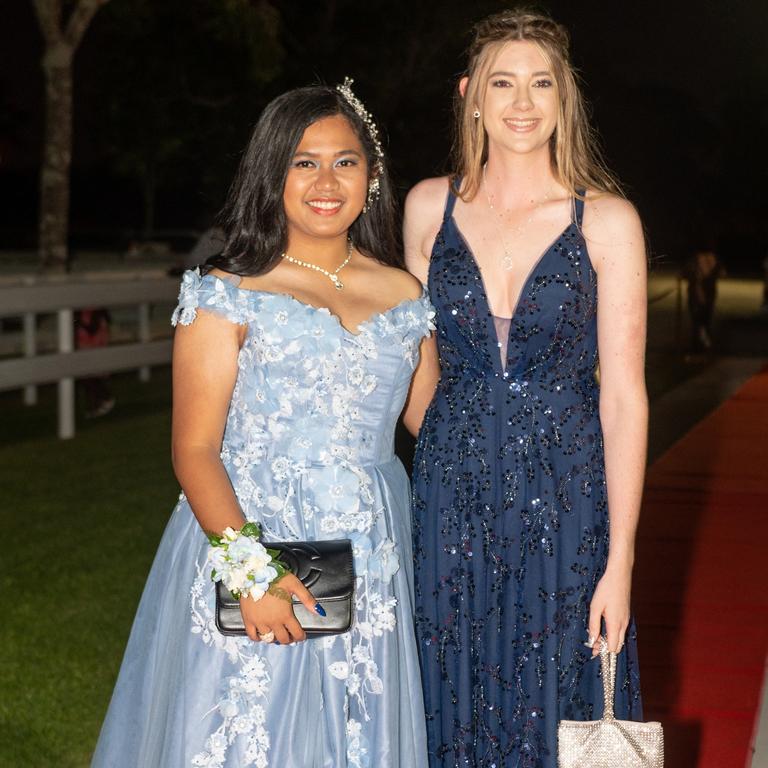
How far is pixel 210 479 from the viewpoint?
3008mm

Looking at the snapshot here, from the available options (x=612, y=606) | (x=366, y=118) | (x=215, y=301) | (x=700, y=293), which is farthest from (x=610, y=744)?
(x=700, y=293)

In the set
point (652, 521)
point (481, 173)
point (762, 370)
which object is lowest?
point (762, 370)

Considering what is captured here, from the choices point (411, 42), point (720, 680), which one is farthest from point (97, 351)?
point (411, 42)

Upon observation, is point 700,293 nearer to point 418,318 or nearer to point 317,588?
point 418,318

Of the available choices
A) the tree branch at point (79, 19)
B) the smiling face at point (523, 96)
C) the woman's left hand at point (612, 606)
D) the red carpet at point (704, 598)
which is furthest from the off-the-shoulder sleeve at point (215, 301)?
the tree branch at point (79, 19)

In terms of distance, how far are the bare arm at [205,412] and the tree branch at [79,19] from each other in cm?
1335

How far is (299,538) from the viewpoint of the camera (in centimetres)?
321

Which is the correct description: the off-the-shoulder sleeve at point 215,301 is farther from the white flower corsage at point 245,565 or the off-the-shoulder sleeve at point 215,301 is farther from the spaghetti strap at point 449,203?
the spaghetti strap at point 449,203

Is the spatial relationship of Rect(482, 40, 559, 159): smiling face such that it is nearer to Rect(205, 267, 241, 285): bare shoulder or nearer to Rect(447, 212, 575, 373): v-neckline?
Rect(447, 212, 575, 373): v-neckline

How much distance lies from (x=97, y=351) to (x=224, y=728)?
25.9 feet

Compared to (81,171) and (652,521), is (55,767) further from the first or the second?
(81,171)

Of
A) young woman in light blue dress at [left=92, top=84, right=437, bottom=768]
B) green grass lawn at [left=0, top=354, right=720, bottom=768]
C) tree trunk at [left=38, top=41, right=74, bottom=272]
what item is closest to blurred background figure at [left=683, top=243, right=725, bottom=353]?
tree trunk at [left=38, top=41, right=74, bottom=272]

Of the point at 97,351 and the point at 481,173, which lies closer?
the point at 481,173

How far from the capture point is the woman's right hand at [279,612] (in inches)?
112
